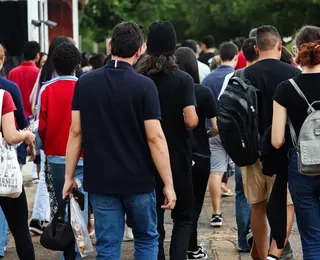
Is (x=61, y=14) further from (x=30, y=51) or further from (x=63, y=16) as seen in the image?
(x=30, y=51)

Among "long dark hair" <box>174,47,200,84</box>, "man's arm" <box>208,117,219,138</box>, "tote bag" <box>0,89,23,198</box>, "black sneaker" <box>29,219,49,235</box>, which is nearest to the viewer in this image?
"tote bag" <box>0,89,23,198</box>

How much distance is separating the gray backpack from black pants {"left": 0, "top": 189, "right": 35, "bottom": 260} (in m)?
1.99

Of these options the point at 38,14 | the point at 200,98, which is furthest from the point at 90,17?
the point at 200,98

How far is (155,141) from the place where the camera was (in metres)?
5.34

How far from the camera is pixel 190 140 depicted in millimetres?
6652

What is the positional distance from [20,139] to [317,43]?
213 cm

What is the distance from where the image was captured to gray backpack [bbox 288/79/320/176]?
5.54m

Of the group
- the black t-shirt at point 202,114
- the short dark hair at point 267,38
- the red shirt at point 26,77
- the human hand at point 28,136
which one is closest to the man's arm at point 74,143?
the human hand at point 28,136

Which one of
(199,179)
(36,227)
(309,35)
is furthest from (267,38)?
(36,227)

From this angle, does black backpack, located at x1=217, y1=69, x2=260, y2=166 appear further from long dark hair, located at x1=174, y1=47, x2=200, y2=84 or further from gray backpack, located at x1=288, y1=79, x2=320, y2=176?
gray backpack, located at x1=288, y1=79, x2=320, y2=176

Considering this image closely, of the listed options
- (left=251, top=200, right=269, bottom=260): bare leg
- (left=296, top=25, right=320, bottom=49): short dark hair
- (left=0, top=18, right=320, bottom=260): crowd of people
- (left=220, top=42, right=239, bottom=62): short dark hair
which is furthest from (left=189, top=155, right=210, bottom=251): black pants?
(left=220, top=42, right=239, bottom=62): short dark hair

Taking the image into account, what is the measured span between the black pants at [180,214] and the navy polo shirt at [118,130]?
1077 millimetres

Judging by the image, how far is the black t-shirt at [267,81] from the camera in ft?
21.6

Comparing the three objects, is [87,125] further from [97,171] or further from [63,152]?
[63,152]
